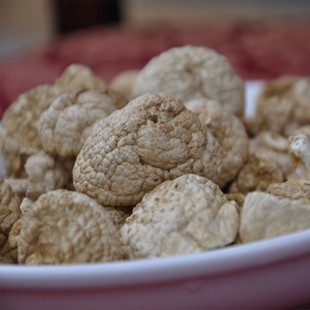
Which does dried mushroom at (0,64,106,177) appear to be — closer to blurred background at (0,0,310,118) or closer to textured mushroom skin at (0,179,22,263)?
textured mushroom skin at (0,179,22,263)

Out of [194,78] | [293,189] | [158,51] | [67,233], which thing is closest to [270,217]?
[293,189]

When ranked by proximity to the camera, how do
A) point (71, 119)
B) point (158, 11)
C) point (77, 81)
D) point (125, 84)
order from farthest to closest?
point (158, 11) < point (125, 84) < point (77, 81) < point (71, 119)

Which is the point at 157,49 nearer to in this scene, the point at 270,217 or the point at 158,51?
the point at 158,51

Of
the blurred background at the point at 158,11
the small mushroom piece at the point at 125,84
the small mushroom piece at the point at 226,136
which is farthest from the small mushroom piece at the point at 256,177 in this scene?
the blurred background at the point at 158,11

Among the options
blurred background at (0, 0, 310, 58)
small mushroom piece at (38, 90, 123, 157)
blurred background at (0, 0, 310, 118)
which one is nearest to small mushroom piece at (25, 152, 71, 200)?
small mushroom piece at (38, 90, 123, 157)

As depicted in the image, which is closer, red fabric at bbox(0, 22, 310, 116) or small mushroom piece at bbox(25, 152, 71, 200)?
small mushroom piece at bbox(25, 152, 71, 200)

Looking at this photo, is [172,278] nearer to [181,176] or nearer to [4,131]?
[181,176]

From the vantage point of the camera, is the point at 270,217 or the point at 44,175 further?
the point at 44,175
